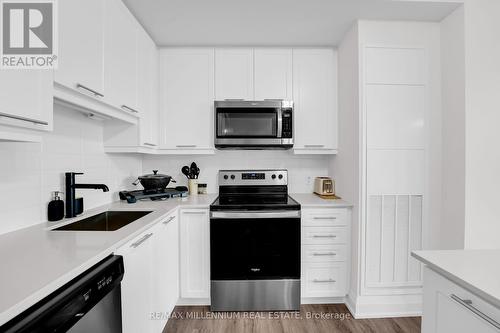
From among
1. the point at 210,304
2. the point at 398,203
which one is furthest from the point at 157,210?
the point at 398,203

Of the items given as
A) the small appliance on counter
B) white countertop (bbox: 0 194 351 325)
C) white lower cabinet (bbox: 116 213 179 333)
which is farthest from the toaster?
white countertop (bbox: 0 194 351 325)

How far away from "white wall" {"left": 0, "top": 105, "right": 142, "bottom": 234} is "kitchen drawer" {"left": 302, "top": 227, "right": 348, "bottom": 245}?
5.65ft

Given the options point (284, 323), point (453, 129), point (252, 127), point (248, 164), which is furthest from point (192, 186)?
point (453, 129)

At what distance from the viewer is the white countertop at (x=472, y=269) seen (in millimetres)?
731

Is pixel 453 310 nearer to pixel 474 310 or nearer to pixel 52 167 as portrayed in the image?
pixel 474 310

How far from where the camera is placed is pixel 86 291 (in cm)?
87

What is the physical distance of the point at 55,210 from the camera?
4.81ft

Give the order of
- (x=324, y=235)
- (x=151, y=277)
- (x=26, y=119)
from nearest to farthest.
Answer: (x=26, y=119), (x=151, y=277), (x=324, y=235)

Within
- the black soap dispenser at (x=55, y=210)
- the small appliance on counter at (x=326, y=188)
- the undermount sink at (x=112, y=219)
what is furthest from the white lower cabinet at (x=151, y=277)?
the small appliance on counter at (x=326, y=188)

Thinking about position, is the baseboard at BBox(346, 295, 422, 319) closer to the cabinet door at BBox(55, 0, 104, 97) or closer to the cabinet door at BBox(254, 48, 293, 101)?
the cabinet door at BBox(254, 48, 293, 101)

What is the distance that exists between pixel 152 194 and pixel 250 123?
111 centimetres

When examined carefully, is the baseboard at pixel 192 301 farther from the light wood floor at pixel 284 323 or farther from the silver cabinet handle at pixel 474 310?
the silver cabinet handle at pixel 474 310

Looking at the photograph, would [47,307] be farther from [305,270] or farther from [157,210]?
[305,270]

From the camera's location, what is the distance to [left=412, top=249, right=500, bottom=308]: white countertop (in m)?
0.73
